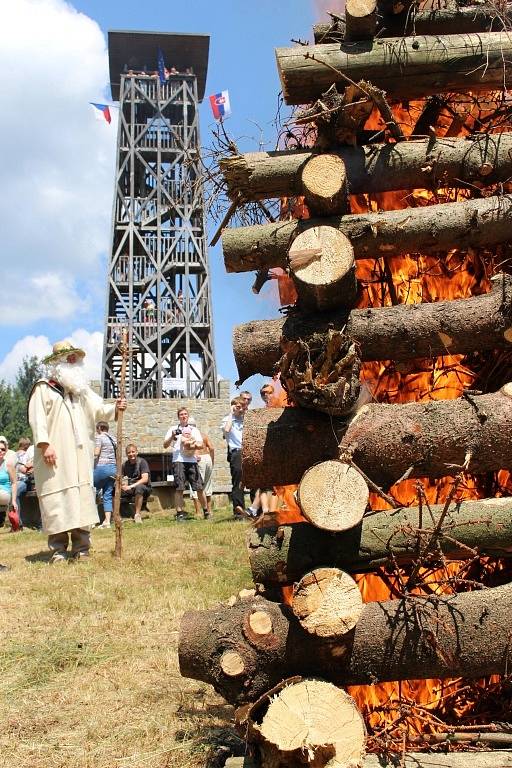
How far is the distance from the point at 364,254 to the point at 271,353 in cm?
78

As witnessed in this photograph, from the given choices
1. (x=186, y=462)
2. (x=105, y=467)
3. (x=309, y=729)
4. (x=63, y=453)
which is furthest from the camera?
(x=186, y=462)

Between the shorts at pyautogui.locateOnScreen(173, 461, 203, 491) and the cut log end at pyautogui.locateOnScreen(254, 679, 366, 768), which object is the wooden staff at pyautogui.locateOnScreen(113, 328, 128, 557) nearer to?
the shorts at pyautogui.locateOnScreen(173, 461, 203, 491)

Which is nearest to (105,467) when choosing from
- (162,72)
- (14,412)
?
(162,72)

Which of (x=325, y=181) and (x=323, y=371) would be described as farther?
(x=325, y=181)

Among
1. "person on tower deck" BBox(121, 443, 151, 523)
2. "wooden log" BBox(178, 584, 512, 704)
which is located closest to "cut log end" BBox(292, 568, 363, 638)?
"wooden log" BBox(178, 584, 512, 704)

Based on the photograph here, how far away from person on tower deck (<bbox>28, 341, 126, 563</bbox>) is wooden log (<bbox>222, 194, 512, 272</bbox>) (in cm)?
445

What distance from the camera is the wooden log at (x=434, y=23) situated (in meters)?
4.55

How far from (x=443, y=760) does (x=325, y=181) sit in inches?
106

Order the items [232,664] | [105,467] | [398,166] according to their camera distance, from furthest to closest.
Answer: [105,467]
[398,166]
[232,664]

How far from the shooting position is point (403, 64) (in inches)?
168

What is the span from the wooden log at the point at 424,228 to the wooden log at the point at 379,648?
73.1 inches

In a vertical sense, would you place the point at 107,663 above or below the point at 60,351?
below

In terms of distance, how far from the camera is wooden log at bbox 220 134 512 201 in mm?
4074

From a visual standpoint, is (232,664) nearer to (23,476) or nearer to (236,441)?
(236,441)
